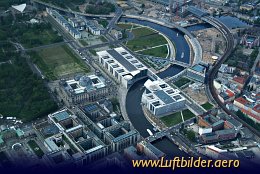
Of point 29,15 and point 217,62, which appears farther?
point 29,15

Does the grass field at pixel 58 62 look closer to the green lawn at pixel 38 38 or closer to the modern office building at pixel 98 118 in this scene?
the green lawn at pixel 38 38

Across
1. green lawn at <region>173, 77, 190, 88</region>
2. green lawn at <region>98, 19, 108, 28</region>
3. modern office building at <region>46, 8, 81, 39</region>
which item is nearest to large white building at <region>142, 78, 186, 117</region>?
green lawn at <region>173, 77, 190, 88</region>

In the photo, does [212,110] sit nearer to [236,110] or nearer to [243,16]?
[236,110]

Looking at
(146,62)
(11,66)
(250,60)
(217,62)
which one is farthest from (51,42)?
(250,60)

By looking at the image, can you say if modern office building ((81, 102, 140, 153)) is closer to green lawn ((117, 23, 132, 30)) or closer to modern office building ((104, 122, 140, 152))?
modern office building ((104, 122, 140, 152))

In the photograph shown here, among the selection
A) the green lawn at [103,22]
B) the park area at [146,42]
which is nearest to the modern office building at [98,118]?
the park area at [146,42]

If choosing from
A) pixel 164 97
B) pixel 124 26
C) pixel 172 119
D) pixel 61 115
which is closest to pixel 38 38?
pixel 124 26
